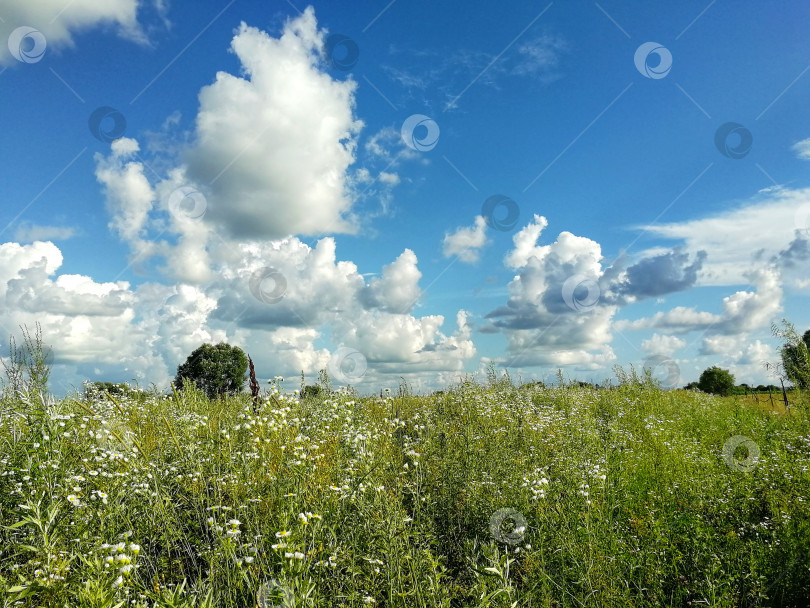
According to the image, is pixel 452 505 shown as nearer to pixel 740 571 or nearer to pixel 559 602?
pixel 559 602

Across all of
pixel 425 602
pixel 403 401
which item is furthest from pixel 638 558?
pixel 403 401

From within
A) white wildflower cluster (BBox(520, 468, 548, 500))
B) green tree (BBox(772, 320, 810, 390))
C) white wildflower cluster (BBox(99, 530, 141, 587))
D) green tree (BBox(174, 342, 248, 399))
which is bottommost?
white wildflower cluster (BBox(99, 530, 141, 587))

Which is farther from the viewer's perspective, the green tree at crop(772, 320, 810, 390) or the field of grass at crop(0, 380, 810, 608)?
the green tree at crop(772, 320, 810, 390)

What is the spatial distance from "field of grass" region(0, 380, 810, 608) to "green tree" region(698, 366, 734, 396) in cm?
4156

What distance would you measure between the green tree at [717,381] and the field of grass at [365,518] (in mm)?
41560

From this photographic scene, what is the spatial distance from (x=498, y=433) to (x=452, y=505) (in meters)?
2.68

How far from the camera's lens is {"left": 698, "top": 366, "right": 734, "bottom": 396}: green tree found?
42.9 meters

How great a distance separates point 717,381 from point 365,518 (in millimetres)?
49124

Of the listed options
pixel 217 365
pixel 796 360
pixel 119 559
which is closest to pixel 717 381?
pixel 796 360

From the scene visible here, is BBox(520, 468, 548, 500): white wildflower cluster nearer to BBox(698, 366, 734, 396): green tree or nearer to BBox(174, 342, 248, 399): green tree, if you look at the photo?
BBox(174, 342, 248, 399): green tree

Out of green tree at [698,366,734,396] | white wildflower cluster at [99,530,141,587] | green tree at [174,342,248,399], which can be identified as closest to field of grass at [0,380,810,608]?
white wildflower cluster at [99,530,141,587]

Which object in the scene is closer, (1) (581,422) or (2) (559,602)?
(2) (559,602)

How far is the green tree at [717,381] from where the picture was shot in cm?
4294

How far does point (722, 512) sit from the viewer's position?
5824mm
